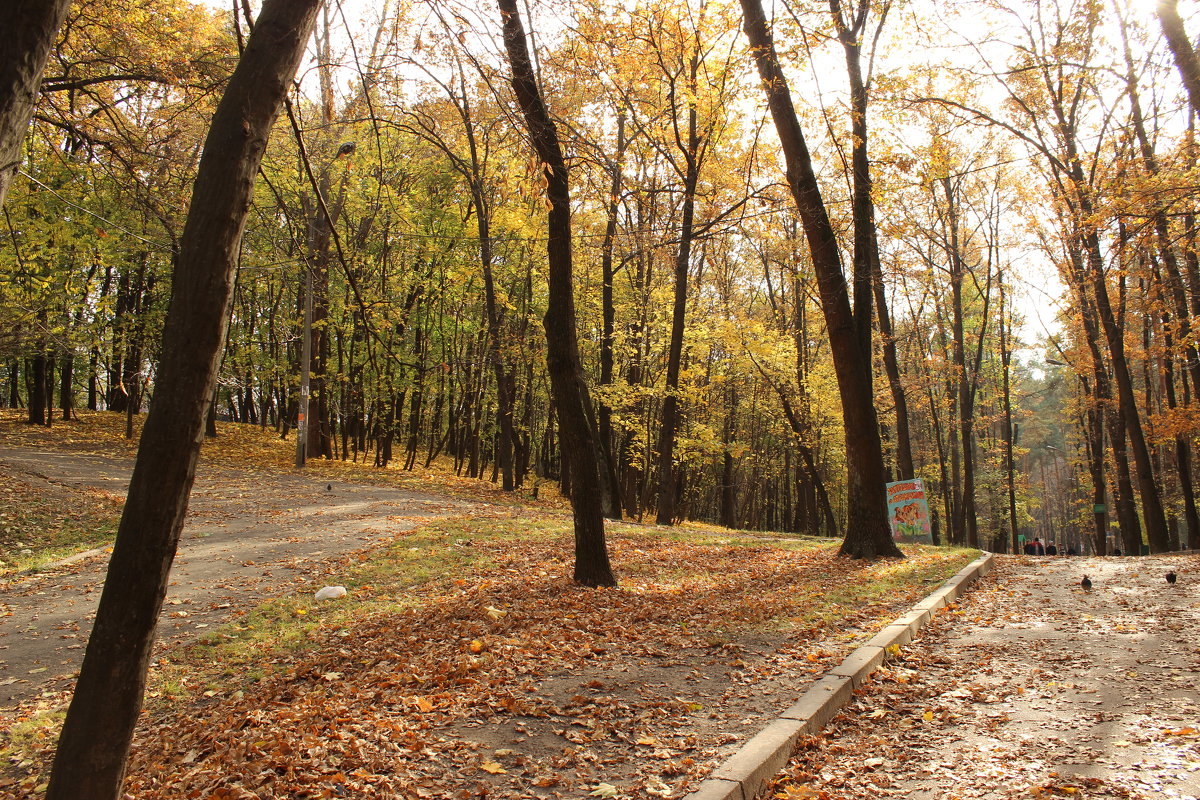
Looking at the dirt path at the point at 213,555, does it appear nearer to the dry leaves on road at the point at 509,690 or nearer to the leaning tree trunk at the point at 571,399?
the dry leaves on road at the point at 509,690

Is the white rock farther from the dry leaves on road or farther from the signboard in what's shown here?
the signboard

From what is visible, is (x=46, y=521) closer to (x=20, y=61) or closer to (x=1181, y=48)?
(x=20, y=61)

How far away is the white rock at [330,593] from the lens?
7660mm

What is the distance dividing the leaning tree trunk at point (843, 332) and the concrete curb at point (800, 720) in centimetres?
390

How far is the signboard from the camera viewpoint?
46.4ft

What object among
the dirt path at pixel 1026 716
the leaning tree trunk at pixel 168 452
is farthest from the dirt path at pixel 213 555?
the dirt path at pixel 1026 716

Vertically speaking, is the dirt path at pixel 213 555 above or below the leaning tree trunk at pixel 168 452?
below

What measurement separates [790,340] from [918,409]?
16.6 meters

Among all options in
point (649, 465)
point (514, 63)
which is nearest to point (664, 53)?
point (514, 63)

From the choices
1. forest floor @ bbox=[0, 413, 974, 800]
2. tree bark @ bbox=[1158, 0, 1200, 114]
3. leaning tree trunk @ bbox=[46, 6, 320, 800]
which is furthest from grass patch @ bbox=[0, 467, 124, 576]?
tree bark @ bbox=[1158, 0, 1200, 114]

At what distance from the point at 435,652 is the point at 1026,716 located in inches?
171

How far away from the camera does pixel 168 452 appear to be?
9.40 feet

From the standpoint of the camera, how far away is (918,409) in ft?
123

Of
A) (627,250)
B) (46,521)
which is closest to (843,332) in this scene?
(627,250)
